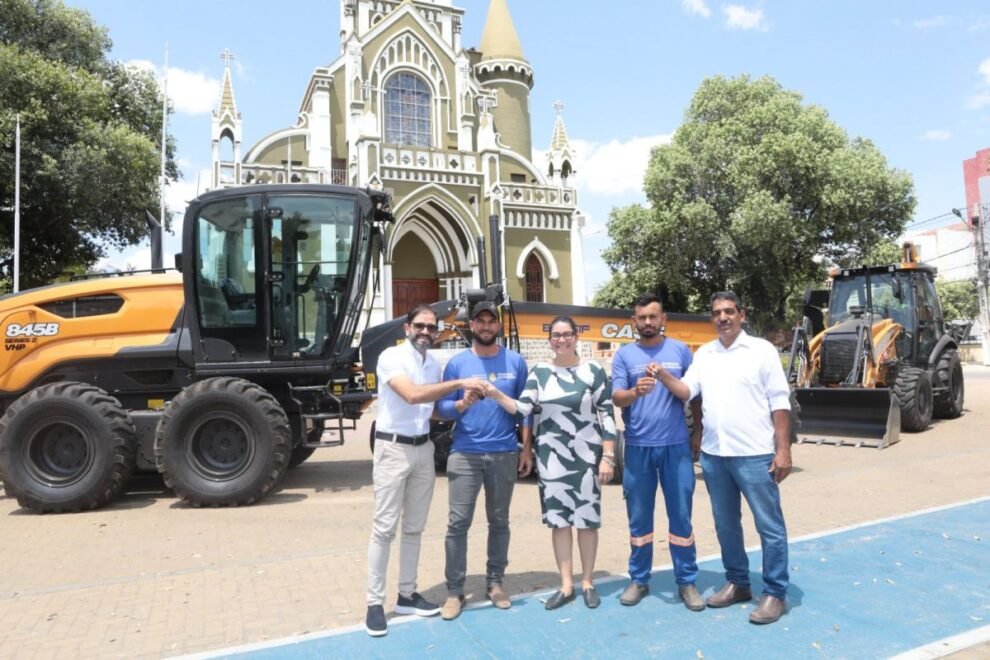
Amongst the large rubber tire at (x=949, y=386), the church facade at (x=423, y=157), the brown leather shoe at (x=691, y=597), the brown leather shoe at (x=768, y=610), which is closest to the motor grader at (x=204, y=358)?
the brown leather shoe at (x=691, y=597)

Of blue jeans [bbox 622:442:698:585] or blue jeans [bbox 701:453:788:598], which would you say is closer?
blue jeans [bbox 701:453:788:598]

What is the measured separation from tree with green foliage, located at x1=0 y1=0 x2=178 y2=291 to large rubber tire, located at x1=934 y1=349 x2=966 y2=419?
23.1 metres

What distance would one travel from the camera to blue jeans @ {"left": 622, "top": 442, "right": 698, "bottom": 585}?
439 cm

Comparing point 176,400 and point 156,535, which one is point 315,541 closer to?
point 156,535

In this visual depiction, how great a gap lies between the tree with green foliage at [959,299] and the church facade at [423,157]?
105 ft

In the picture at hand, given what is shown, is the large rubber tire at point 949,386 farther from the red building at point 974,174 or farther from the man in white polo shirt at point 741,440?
the red building at point 974,174

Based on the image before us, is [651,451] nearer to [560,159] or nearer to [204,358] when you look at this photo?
[204,358]

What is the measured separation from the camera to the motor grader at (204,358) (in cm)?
758

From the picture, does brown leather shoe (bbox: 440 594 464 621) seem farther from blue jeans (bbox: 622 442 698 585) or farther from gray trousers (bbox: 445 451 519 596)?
blue jeans (bbox: 622 442 698 585)

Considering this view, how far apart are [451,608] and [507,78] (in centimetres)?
3402

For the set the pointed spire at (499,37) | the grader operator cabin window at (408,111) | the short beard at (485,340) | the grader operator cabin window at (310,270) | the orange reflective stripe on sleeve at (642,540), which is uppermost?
the pointed spire at (499,37)

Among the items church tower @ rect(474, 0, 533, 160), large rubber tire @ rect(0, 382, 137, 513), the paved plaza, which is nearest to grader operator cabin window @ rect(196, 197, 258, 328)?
large rubber tire @ rect(0, 382, 137, 513)

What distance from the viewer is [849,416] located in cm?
1092

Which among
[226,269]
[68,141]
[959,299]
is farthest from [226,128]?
[959,299]
